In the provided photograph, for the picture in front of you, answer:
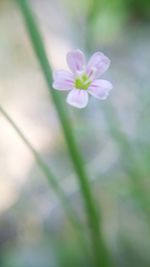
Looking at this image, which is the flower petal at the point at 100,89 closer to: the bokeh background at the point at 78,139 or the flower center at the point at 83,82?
the flower center at the point at 83,82

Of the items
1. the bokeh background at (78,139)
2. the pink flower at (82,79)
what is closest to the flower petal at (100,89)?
the pink flower at (82,79)

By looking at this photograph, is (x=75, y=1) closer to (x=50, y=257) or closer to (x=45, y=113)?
(x=45, y=113)

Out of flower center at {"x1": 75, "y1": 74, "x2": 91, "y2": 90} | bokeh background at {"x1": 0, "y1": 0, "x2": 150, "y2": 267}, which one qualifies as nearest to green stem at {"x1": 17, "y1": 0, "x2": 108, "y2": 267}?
flower center at {"x1": 75, "y1": 74, "x2": 91, "y2": 90}

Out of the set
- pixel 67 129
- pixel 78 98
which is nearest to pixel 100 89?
pixel 78 98

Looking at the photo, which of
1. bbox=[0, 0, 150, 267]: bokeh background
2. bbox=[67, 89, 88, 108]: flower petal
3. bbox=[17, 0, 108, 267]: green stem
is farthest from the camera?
bbox=[0, 0, 150, 267]: bokeh background

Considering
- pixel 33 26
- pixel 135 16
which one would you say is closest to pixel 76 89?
pixel 33 26

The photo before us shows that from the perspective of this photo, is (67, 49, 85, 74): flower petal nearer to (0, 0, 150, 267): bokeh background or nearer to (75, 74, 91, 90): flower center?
(75, 74, 91, 90): flower center

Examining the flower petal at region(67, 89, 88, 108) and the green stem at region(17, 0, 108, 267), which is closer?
the flower petal at region(67, 89, 88, 108)

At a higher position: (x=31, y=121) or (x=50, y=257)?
(x=31, y=121)

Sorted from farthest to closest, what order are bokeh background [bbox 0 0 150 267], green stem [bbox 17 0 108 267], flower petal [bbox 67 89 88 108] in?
bokeh background [bbox 0 0 150 267]
green stem [bbox 17 0 108 267]
flower petal [bbox 67 89 88 108]
